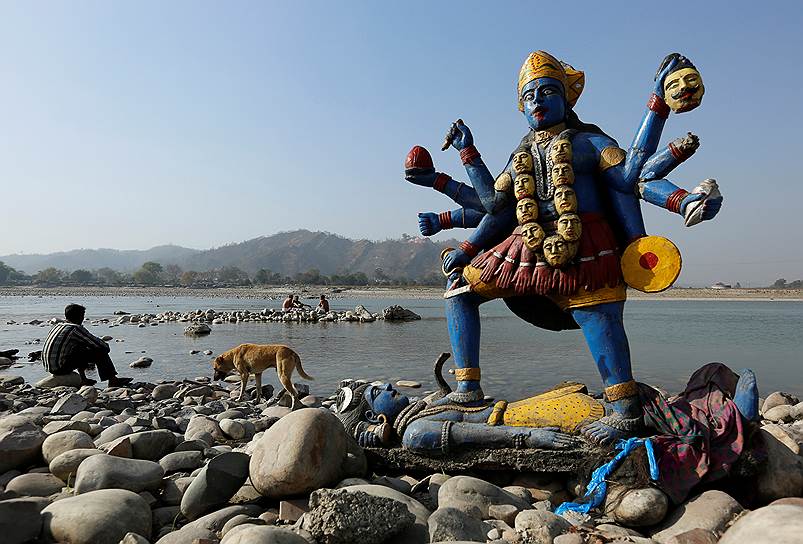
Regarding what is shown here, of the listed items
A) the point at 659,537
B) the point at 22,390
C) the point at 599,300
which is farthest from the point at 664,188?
the point at 22,390

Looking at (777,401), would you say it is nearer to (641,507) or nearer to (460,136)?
(641,507)

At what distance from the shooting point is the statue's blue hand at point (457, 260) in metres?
4.05

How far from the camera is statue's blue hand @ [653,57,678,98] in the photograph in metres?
→ 3.30

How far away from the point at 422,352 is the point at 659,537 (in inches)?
432

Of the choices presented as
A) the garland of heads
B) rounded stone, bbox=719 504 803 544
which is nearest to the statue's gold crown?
the garland of heads

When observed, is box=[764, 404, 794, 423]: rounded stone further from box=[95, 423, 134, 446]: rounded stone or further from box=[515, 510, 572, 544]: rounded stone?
box=[95, 423, 134, 446]: rounded stone

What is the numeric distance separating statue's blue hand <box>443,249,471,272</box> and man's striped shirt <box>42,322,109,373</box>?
287 inches

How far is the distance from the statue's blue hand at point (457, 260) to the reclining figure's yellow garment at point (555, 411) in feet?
3.29

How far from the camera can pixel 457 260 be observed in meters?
4.06

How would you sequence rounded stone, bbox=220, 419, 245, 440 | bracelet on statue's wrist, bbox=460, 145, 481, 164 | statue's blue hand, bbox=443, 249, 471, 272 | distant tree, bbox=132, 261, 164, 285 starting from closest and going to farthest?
bracelet on statue's wrist, bbox=460, 145, 481, 164
statue's blue hand, bbox=443, 249, 471, 272
rounded stone, bbox=220, 419, 245, 440
distant tree, bbox=132, 261, 164, 285

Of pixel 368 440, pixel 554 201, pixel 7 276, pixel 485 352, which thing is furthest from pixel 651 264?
pixel 7 276

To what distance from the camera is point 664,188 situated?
132 inches

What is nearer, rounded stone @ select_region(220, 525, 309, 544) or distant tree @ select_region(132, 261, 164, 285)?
rounded stone @ select_region(220, 525, 309, 544)

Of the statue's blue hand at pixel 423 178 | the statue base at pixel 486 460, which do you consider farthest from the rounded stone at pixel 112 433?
the statue's blue hand at pixel 423 178
